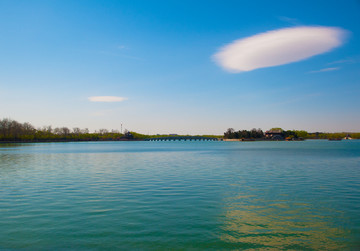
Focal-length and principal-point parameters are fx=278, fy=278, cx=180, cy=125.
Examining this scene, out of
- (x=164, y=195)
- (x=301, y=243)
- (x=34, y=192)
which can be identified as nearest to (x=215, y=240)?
(x=301, y=243)

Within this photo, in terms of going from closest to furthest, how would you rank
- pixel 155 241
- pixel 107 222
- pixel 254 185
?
pixel 155 241, pixel 107 222, pixel 254 185

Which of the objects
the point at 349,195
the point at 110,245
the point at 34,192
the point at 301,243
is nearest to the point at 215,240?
the point at 301,243

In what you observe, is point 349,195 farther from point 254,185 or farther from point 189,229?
point 189,229

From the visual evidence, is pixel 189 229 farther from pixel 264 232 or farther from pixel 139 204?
pixel 139 204

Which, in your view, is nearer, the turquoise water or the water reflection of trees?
the water reflection of trees

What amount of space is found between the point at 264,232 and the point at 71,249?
26.0 ft

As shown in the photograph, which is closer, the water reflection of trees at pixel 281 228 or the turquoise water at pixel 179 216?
the water reflection of trees at pixel 281 228

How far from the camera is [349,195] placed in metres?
20.0

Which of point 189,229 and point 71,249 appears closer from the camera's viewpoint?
point 71,249

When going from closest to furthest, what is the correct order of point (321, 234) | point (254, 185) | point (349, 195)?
point (321, 234), point (349, 195), point (254, 185)

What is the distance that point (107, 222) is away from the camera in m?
13.5

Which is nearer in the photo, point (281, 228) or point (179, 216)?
point (281, 228)

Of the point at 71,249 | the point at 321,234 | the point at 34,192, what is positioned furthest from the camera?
the point at 34,192

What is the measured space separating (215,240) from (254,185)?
46.1 ft
